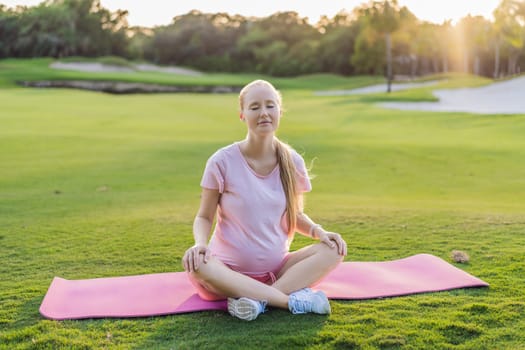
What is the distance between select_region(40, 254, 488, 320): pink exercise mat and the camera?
12.8 ft

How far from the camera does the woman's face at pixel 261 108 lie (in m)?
3.96

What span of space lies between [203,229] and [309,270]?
730mm

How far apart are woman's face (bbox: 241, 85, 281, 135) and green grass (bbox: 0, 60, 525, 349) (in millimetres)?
1186

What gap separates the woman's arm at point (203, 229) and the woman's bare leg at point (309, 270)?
540mm

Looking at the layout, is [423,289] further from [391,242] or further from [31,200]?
[31,200]

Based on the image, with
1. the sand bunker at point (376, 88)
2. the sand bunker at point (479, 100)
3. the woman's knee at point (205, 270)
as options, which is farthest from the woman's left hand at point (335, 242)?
the sand bunker at point (376, 88)

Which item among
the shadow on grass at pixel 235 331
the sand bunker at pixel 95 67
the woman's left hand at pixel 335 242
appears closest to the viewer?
the shadow on grass at pixel 235 331

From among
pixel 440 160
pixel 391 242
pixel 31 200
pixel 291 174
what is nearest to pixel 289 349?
pixel 291 174

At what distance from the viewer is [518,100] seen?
25.5 m

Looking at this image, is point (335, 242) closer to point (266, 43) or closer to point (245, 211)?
point (245, 211)

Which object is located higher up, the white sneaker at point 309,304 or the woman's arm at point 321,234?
the woman's arm at point 321,234

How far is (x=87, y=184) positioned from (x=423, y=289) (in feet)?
21.5

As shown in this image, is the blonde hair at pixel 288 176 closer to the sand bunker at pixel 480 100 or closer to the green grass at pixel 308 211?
the green grass at pixel 308 211

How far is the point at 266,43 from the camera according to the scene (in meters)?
75.1
